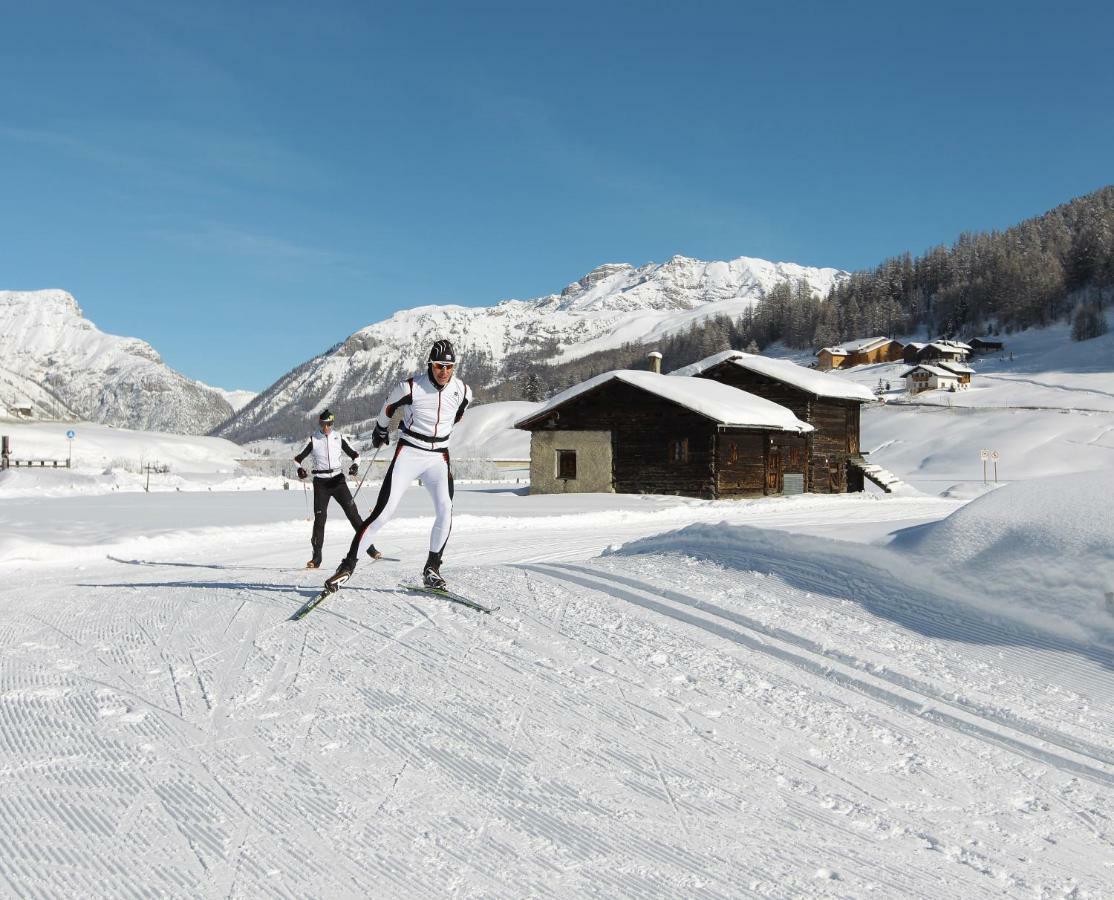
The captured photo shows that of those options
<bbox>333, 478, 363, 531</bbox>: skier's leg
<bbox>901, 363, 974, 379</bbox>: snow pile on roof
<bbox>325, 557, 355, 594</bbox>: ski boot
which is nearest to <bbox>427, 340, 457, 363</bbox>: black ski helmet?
<bbox>325, 557, 355, 594</bbox>: ski boot

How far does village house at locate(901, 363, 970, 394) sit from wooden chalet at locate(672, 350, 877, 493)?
51498 millimetres

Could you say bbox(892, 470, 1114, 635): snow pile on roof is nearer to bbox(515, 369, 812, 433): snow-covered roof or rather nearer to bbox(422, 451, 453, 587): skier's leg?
bbox(422, 451, 453, 587): skier's leg

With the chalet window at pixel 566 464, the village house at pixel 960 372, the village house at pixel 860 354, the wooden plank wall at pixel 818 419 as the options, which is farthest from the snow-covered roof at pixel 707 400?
the village house at pixel 860 354

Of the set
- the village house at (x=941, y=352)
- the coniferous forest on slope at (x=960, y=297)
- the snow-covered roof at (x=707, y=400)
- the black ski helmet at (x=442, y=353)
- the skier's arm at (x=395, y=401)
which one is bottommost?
the skier's arm at (x=395, y=401)

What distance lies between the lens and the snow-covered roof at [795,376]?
110 ft

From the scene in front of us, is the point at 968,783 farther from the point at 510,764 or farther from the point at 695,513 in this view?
the point at 695,513

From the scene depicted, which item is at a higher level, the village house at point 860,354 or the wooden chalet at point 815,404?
the village house at point 860,354

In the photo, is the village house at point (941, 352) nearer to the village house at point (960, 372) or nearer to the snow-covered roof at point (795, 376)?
the village house at point (960, 372)

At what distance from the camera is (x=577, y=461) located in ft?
100

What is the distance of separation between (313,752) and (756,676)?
2449mm

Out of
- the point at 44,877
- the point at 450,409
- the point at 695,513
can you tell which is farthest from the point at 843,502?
the point at 44,877

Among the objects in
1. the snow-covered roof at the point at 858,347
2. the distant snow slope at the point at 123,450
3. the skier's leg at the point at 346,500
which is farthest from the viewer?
the snow-covered roof at the point at 858,347

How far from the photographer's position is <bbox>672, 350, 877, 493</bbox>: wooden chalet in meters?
33.3

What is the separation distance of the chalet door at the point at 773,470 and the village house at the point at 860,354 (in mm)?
83296
